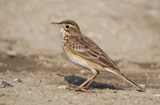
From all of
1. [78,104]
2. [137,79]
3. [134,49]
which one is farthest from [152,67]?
[78,104]

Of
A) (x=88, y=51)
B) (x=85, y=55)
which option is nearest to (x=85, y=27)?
(x=88, y=51)

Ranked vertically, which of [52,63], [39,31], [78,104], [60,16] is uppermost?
[60,16]

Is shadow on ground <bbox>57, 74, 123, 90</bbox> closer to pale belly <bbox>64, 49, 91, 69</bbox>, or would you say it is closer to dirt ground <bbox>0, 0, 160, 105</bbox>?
dirt ground <bbox>0, 0, 160, 105</bbox>

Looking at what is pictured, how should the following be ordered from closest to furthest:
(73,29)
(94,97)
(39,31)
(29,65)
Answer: (94,97), (73,29), (29,65), (39,31)

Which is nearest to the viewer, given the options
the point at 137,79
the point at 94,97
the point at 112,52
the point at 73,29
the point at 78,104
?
the point at 78,104

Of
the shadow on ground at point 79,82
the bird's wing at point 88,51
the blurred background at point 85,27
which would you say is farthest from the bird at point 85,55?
the blurred background at point 85,27

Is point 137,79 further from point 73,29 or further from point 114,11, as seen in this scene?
point 114,11

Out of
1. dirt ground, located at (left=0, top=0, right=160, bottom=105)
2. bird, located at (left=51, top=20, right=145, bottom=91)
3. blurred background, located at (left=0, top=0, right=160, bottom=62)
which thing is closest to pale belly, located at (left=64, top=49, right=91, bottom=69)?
bird, located at (left=51, top=20, right=145, bottom=91)

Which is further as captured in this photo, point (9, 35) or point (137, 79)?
point (9, 35)

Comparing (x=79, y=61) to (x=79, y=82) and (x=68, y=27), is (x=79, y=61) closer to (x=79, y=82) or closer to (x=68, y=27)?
(x=68, y=27)
